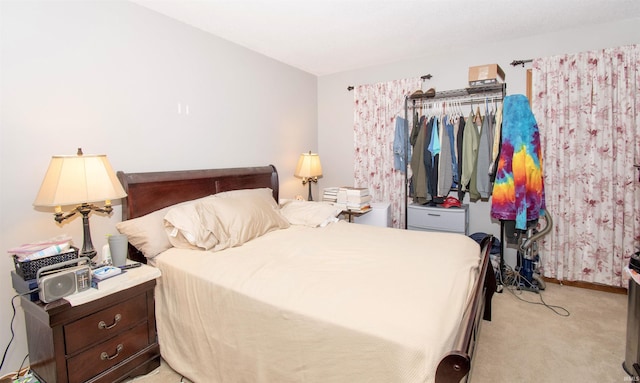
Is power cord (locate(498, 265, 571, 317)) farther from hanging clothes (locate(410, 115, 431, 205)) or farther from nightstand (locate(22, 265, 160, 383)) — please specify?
nightstand (locate(22, 265, 160, 383))

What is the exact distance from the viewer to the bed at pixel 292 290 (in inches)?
47.6

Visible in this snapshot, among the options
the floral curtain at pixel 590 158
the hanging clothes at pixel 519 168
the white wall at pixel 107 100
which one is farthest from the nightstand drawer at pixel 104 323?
the floral curtain at pixel 590 158

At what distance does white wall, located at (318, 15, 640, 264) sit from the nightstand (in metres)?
3.03

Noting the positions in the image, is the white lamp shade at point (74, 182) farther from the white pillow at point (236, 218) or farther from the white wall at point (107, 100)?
the white pillow at point (236, 218)

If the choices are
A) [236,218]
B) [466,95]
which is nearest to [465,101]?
[466,95]

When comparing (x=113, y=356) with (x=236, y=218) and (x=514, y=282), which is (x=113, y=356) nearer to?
(x=236, y=218)

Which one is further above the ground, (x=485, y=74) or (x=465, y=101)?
(x=485, y=74)

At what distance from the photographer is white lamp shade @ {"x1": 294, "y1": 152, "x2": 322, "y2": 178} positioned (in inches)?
147

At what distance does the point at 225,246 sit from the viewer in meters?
2.21

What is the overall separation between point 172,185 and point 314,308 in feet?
5.62

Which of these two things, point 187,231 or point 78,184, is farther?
point 187,231

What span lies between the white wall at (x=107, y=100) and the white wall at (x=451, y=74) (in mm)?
1266

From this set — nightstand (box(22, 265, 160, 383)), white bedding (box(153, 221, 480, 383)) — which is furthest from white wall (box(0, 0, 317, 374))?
white bedding (box(153, 221, 480, 383))

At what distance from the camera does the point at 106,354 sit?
1.71 m
